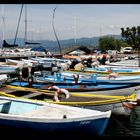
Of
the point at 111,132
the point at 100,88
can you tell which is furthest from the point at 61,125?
the point at 100,88

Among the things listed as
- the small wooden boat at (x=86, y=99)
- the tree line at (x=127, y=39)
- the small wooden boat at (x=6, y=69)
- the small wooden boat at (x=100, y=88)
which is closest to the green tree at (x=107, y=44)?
the tree line at (x=127, y=39)

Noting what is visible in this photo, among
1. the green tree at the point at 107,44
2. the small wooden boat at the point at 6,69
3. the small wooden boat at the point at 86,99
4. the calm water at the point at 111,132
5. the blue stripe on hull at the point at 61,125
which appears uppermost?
the green tree at the point at 107,44

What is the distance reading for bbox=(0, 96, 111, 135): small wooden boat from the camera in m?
12.1

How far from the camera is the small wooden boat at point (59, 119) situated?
1206cm

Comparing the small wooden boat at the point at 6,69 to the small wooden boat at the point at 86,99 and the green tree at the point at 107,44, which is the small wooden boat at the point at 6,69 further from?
the green tree at the point at 107,44

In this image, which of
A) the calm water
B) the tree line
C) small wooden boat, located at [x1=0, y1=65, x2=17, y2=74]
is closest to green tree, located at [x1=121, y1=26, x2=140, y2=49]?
the tree line

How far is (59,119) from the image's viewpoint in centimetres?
1202

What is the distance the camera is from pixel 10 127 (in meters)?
12.6

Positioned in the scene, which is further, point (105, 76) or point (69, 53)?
point (69, 53)

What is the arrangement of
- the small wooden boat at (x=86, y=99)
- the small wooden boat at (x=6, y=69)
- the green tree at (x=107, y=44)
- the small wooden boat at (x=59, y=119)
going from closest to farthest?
1. the small wooden boat at (x=59, y=119)
2. the small wooden boat at (x=86, y=99)
3. the small wooden boat at (x=6, y=69)
4. the green tree at (x=107, y=44)

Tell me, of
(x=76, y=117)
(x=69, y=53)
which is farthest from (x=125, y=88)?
(x=69, y=53)
